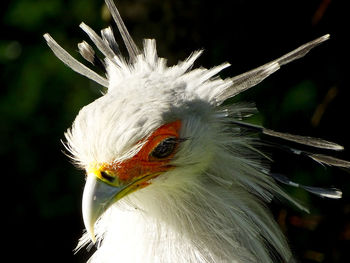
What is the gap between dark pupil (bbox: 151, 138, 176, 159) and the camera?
2381 millimetres

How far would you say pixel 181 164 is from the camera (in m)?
2.47

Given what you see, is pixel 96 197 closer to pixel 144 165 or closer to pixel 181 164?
pixel 144 165

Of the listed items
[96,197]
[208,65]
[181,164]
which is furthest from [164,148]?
[208,65]

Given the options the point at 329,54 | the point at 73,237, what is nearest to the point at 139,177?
the point at 329,54

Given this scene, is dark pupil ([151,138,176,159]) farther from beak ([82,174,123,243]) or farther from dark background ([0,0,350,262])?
dark background ([0,0,350,262])

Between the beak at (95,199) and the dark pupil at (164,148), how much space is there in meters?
0.21

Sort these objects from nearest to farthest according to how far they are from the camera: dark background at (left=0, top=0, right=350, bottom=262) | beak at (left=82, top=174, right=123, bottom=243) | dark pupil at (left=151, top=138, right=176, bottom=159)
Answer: beak at (left=82, top=174, right=123, bottom=243) < dark pupil at (left=151, top=138, right=176, bottom=159) < dark background at (left=0, top=0, right=350, bottom=262)

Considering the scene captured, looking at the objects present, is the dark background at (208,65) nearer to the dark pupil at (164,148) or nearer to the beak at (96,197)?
the dark pupil at (164,148)

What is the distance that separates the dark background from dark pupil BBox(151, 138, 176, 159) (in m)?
1.14

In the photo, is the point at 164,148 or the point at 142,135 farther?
the point at 164,148

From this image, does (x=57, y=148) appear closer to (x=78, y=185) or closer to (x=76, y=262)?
(x=78, y=185)

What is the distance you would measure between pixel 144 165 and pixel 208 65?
161 cm

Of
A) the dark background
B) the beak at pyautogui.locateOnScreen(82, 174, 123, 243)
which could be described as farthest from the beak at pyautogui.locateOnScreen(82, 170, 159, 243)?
the dark background

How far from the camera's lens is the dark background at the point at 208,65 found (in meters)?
3.81
